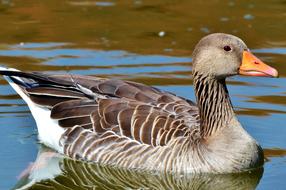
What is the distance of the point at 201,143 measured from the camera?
34.3 ft

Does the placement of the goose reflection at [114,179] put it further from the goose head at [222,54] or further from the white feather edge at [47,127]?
the goose head at [222,54]

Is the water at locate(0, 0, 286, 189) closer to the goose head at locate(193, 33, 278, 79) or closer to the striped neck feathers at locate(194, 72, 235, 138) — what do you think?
the striped neck feathers at locate(194, 72, 235, 138)

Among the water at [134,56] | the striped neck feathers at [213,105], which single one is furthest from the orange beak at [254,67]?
the water at [134,56]

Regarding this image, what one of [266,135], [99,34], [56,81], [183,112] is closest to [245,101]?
[266,135]

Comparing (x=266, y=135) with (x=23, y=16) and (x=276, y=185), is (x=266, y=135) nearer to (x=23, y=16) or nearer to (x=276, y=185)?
(x=276, y=185)

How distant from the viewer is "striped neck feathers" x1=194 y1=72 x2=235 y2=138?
10.4m

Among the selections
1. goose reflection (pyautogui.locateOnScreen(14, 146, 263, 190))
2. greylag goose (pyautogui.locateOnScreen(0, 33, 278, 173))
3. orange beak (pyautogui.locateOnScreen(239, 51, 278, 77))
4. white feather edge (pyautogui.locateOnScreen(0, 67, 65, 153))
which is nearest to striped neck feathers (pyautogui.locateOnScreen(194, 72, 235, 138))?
greylag goose (pyautogui.locateOnScreen(0, 33, 278, 173))

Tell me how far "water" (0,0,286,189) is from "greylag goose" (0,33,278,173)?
200 millimetres

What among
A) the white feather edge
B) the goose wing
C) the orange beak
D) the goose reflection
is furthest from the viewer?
the white feather edge

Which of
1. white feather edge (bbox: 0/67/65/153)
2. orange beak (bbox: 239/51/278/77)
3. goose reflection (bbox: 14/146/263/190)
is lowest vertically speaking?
goose reflection (bbox: 14/146/263/190)

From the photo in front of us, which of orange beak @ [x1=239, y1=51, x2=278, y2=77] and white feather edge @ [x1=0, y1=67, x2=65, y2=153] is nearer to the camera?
orange beak @ [x1=239, y1=51, x2=278, y2=77]

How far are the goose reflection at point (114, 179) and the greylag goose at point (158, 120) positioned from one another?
10cm

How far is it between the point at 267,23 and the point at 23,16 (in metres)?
4.98

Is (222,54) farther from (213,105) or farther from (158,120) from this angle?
(158,120)
